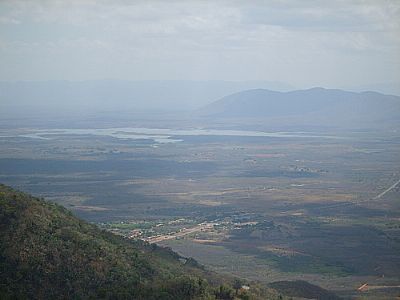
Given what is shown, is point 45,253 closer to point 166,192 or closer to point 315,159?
point 166,192

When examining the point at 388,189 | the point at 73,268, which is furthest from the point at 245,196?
the point at 73,268

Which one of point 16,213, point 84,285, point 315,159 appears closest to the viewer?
point 84,285

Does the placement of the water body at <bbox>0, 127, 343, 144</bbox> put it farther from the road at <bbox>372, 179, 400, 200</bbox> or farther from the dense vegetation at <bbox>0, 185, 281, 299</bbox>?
the dense vegetation at <bbox>0, 185, 281, 299</bbox>

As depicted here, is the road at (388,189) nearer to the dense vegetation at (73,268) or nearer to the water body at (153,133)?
the dense vegetation at (73,268)

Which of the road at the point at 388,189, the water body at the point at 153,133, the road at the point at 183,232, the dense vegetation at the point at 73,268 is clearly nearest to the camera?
the dense vegetation at the point at 73,268

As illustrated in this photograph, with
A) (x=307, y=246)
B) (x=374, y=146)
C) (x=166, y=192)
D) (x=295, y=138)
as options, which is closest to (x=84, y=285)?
(x=307, y=246)

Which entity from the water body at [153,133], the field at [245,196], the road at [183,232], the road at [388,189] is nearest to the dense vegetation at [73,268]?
the field at [245,196]
